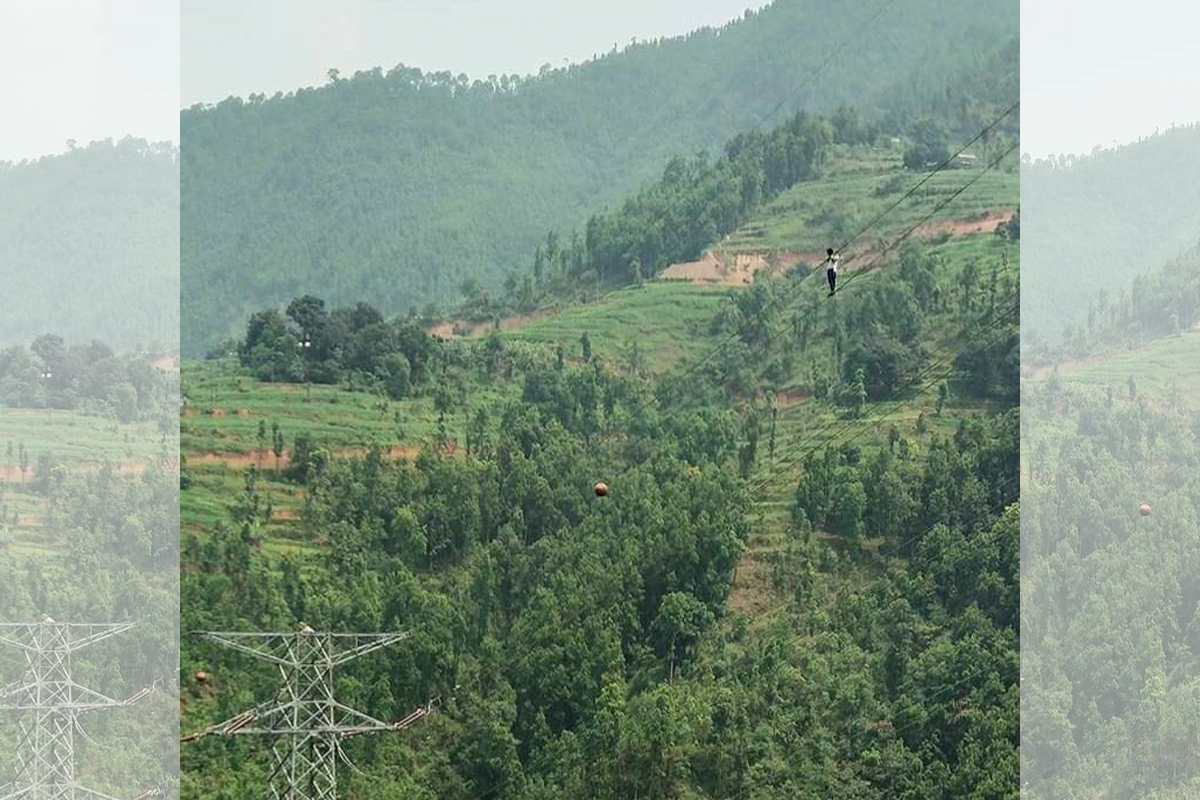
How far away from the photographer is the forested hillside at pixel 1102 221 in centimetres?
3125

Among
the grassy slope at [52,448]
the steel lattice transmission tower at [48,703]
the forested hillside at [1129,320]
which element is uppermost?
the forested hillside at [1129,320]

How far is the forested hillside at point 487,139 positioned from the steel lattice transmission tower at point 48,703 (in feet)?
23.3

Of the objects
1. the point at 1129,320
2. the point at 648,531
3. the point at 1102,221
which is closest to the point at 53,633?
the point at 648,531

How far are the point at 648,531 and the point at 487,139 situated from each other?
32.5 ft

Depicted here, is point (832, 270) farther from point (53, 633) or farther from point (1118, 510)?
point (53, 633)

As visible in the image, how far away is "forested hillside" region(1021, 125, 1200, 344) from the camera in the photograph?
31250 millimetres

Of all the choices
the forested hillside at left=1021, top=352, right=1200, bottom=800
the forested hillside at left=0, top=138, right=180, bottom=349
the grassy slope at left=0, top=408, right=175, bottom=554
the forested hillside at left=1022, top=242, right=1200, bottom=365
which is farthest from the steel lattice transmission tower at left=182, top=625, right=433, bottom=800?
the forested hillside at left=1022, top=242, right=1200, bottom=365

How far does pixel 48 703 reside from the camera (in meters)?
24.2

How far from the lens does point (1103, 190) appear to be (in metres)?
32.5

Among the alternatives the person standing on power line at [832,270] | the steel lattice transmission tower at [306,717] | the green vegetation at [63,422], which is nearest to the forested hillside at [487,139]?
the green vegetation at [63,422]

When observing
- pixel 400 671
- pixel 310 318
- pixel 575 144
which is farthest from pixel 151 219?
pixel 400 671

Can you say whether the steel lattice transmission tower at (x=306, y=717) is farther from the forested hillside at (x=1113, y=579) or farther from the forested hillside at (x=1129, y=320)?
the forested hillside at (x=1129, y=320)

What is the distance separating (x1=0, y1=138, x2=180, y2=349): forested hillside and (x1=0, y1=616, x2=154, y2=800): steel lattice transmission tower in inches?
199

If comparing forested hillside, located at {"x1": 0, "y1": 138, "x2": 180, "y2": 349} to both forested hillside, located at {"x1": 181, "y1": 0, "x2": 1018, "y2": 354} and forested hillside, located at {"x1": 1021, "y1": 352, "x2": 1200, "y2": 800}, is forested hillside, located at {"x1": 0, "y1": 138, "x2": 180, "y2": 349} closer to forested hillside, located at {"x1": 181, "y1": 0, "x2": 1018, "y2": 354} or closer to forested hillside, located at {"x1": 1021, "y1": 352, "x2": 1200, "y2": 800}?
forested hillside, located at {"x1": 181, "y1": 0, "x2": 1018, "y2": 354}
